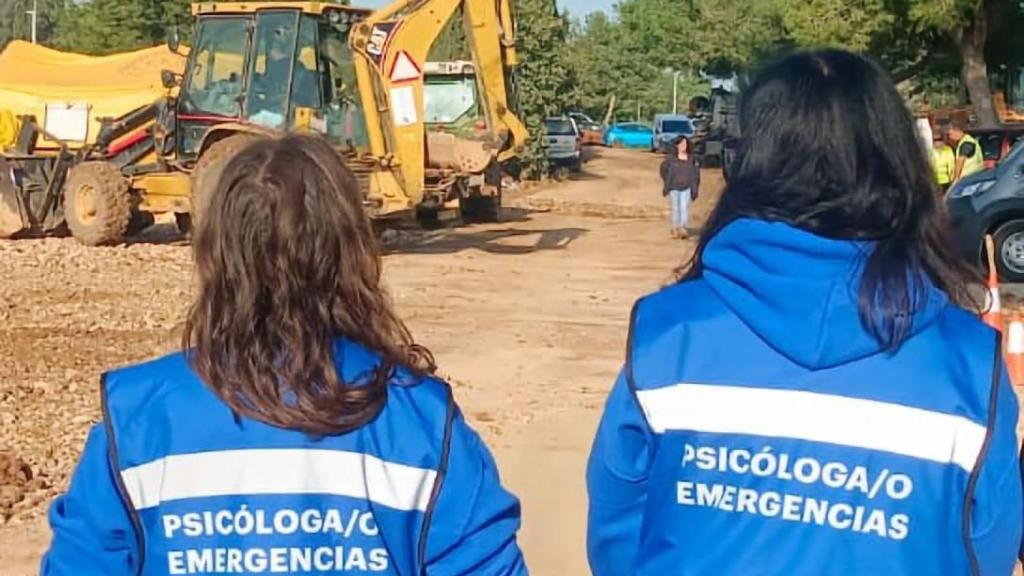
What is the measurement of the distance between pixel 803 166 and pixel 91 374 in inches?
360

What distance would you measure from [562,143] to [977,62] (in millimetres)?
10790

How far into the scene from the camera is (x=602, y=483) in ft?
9.25

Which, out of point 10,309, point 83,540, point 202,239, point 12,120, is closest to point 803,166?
point 202,239

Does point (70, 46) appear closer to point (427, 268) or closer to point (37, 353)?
point (427, 268)

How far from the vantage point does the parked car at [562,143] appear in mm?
41531

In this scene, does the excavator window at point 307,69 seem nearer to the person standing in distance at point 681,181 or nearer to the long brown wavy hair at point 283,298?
the person standing in distance at point 681,181

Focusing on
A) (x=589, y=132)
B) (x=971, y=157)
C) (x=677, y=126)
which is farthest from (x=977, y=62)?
(x=589, y=132)

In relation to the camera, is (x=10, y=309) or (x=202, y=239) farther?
(x=10, y=309)

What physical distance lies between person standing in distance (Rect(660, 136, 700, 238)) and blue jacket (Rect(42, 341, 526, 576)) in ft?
68.2

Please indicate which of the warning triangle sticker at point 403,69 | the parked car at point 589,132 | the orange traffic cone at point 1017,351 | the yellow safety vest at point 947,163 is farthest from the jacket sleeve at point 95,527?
the parked car at point 589,132

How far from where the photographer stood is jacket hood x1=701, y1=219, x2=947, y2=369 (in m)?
2.64

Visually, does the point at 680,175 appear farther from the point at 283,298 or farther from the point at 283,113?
the point at 283,298

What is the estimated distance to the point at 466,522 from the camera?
2.57 metres

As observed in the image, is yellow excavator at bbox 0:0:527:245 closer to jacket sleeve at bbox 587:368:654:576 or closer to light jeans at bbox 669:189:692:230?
light jeans at bbox 669:189:692:230
